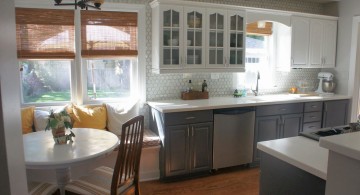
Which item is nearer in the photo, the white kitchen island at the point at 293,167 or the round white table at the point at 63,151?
the white kitchen island at the point at 293,167

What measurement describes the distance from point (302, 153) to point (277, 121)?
2.22 metres

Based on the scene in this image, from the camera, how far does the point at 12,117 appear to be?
2.26 feet

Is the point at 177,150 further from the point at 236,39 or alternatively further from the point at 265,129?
the point at 236,39

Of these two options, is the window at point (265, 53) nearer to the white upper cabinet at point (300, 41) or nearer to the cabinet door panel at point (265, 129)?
the white upper cabinet at point (300, 41)

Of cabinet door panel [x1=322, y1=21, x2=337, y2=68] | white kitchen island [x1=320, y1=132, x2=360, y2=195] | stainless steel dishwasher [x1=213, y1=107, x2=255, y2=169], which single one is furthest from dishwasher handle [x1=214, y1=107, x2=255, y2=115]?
white kitchen island [x1=320, y1=132, x2=360, y2=195]

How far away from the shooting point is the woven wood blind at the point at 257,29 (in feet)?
14.0

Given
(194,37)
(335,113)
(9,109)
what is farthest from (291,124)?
(9,109)

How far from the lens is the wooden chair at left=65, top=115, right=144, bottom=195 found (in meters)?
2.11

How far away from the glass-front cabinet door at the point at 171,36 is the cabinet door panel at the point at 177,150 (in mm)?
829

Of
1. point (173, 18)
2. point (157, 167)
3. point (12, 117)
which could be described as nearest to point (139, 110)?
point (157, 167)

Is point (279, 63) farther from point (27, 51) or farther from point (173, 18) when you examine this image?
point (27, 51)

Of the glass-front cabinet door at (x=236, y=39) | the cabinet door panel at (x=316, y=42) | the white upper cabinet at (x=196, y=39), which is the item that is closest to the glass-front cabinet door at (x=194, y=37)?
the white upper cabinet at (x=196, y=39)

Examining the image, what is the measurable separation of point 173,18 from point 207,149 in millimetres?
1711

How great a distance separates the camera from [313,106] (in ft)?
13.6
